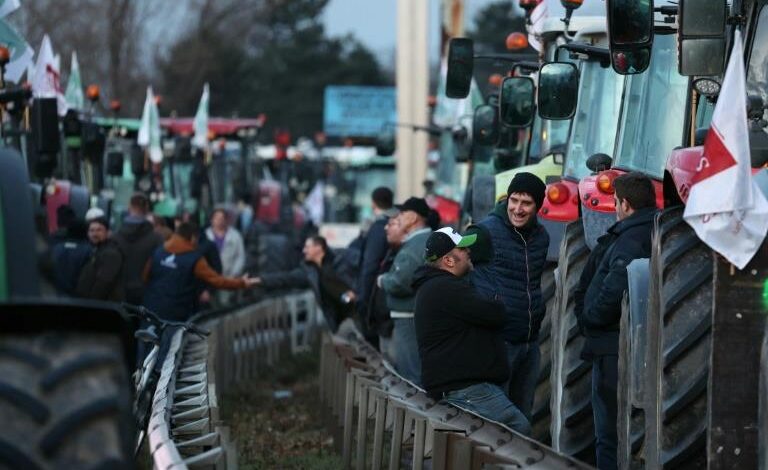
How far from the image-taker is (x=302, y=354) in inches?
1030

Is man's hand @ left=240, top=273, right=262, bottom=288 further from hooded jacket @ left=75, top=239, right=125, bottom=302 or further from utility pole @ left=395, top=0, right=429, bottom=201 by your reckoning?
utility pole @ left=395, top=0, right=429, bottom=201

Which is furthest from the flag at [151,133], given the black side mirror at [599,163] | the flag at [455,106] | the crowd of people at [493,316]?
the crowd of people at [493,316]

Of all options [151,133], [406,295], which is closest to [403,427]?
[406,295]

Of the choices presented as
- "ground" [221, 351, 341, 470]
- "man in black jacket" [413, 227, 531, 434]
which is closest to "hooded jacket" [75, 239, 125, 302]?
"ground" [221, 351, 341, 470]

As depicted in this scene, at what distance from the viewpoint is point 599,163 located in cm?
1405

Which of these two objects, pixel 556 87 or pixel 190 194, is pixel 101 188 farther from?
pixel 556 87

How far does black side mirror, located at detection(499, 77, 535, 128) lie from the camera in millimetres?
17188

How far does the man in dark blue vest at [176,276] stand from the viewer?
20.0m

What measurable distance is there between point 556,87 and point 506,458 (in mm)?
6405

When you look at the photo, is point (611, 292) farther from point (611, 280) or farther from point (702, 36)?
point (702, 36)

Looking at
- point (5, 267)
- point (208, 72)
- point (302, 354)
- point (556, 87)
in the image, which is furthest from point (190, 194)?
point (208, 72)

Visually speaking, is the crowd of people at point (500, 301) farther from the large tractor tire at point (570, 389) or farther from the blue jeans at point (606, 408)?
the large tractor tire at point (570, 389)

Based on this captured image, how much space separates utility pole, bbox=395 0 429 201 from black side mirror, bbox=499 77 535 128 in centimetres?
2071

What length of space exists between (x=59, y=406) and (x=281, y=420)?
1328 cm
